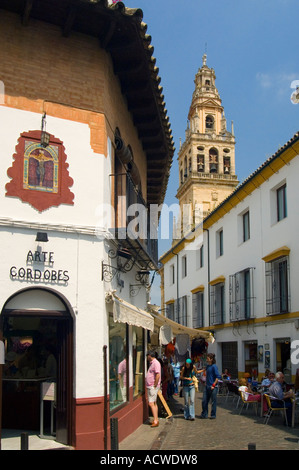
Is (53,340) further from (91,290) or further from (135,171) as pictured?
(135,171)

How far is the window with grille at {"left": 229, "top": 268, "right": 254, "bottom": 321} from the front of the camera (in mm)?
22812

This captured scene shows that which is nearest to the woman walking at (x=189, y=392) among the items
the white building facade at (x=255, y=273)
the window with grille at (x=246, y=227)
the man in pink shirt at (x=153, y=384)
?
the man in pink shirt at (x=153, y=384)

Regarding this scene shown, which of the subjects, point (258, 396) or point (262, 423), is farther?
point (258, 396)

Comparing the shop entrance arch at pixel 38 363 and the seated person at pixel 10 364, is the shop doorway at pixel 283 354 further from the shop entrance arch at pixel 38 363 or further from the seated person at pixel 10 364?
the seated person at pixel 10 364

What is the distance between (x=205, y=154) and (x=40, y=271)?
4381 cm

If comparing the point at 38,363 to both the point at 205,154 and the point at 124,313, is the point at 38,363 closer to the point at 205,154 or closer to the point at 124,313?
the point at 124,313

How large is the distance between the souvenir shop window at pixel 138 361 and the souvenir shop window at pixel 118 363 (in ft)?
3.53

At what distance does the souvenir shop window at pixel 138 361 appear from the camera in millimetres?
12744

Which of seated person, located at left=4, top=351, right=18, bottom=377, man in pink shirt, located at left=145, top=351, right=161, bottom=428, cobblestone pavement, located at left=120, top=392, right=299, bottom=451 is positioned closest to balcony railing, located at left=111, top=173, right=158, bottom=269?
man in pink shirt, located at left=145, top=351, right=161, bottom=428

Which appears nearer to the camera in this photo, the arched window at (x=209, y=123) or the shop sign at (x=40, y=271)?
the shop sign at (x=40, y=271)

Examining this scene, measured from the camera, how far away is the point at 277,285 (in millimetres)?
20266

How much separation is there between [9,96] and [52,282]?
3.18 metres

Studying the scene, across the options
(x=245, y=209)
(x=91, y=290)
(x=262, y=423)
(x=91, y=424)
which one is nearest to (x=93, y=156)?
(x=91, y=290)

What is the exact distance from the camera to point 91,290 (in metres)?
9.15
